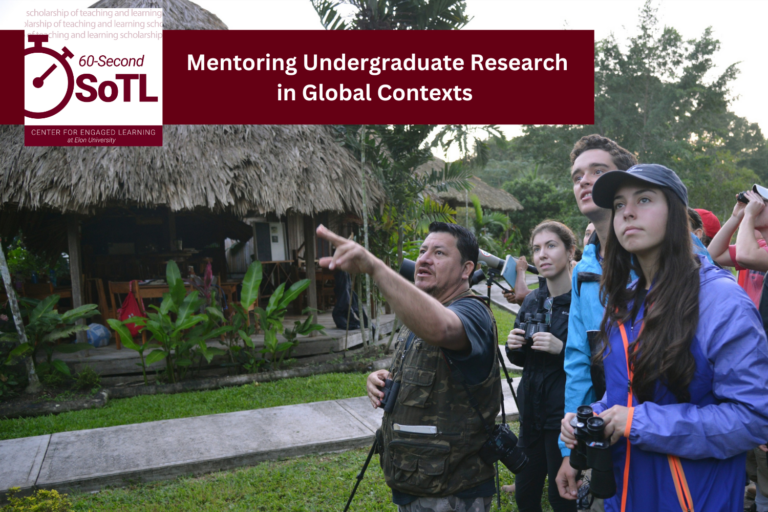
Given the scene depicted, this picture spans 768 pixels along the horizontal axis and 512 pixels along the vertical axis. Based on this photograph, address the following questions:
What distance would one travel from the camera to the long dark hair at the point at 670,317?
4.75 feet

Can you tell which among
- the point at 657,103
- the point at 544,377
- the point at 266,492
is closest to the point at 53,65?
the point at 266,492

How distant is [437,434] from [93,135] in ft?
23.0

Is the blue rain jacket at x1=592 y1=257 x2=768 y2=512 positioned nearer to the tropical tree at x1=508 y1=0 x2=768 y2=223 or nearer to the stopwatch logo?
the stopwatch logo

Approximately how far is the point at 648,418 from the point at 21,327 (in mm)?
6592

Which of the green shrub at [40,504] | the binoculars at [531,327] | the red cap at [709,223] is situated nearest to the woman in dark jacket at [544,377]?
the binoculars at [531,327]

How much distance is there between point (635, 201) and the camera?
163 centimetres

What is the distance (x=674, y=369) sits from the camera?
1.45 metres

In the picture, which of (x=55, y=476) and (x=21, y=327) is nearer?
(x=55, y=476)

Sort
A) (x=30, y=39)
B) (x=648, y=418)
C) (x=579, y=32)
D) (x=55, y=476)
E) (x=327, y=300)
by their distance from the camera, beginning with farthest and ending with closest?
(x=327, y=300) → (x=30, y=39) → (x=579, y=32) → (x=55, y=476) → (x=648, y=418)

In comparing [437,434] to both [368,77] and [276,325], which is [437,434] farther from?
[368,77]

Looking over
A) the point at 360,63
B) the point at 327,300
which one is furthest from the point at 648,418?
the point at 327,300

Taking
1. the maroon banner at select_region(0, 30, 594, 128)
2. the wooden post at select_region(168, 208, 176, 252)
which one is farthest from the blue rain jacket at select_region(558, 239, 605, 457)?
the wooden post at select_region(168, 208, 176, 252)

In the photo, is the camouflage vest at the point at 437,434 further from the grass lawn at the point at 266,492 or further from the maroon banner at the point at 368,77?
the maroon banner at the point at 368,77

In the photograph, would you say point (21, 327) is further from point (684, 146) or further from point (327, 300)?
point (684, 146)
